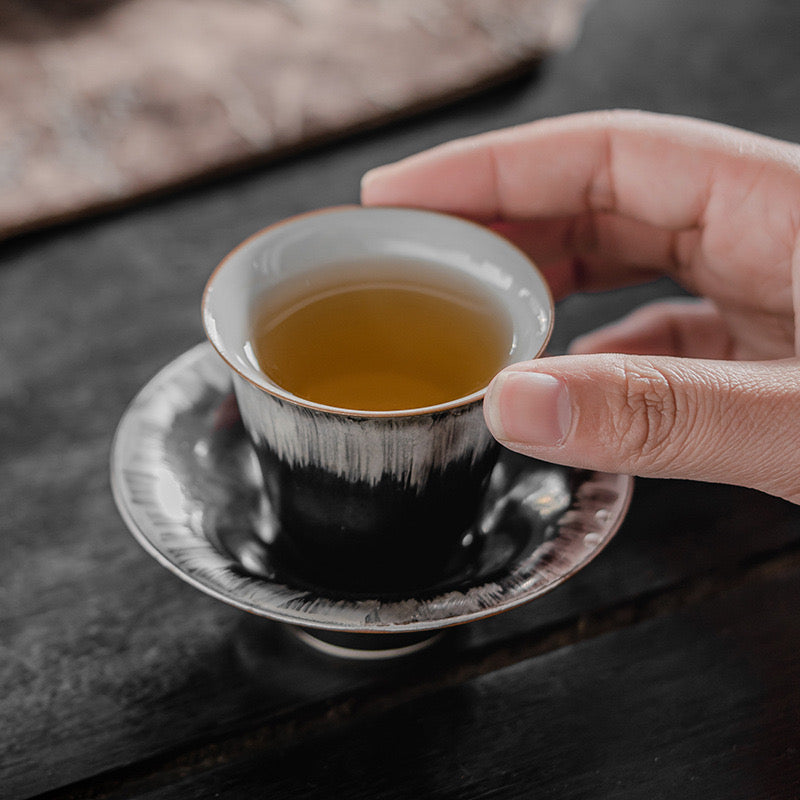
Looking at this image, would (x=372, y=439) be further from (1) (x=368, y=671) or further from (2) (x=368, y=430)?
(1) (x=368, y=671)

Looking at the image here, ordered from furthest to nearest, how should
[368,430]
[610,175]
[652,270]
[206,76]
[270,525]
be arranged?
1. [206,76]
2. [652,270]
3. [610,175]
4. [270,525]
5. [368,430]

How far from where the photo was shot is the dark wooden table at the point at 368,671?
0.53 meters

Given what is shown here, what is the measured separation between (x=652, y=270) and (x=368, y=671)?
1.69ft

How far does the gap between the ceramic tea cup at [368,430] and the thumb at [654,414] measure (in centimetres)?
4

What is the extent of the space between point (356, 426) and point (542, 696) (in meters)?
0.23

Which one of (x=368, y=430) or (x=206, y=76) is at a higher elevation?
(x=368, y=430)

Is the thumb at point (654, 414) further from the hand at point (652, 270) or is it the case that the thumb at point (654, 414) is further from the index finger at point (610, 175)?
the index finger at point (610, 175)

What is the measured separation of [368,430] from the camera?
19.3 inches

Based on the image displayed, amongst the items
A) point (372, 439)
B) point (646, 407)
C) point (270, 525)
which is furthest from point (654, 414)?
point (270, 525)

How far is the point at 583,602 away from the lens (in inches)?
24.6

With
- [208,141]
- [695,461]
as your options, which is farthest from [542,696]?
[208,141]

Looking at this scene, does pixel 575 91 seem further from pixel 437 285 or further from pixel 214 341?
pixel 214 341

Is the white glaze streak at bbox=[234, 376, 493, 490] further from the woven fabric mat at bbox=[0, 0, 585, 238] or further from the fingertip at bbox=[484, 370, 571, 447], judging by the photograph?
the woven fabric mat at bbox=[0, 0, 585, 238]

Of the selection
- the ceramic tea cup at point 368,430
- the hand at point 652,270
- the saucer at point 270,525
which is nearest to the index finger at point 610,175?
the hand at point 652,270
